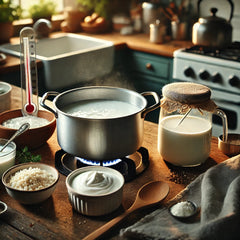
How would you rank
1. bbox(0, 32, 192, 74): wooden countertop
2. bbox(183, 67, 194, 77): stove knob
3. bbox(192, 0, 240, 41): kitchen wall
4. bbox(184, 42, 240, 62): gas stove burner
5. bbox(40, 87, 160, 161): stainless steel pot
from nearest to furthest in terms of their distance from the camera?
bbox(40, 87, 160, 161): stainless steel pot → bbox(184, 42, 240, 62): gas stove burner → bbox(183, 67, 194, 77): stove knob → bbox(0, 32, 192, 74): wooden countertop → bbox(192, 0, 240, 41): kitchen wall

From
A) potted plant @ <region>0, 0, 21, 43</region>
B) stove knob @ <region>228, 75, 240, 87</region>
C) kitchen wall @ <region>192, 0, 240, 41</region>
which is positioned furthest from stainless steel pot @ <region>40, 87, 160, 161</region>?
kitchen wall @ <region>192, 0, 240, 41</region>

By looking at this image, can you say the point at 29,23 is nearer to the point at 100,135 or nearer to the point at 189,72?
the point at 189,72

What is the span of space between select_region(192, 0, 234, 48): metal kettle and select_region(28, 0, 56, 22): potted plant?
4.75 feet

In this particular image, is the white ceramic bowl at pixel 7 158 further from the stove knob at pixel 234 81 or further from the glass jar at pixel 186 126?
the stove knob at pixel 234 81

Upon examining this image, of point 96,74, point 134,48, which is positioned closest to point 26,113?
point 96,74

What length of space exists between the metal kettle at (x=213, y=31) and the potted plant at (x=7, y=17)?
1.47 metres

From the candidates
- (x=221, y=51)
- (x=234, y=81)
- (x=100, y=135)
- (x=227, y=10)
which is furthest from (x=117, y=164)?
(x=227, y=10)

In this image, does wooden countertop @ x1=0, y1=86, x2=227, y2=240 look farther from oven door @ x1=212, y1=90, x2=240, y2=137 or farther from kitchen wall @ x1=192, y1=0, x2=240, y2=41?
kitchen wall @ x1=192, y1=0, x2=240, y2=41

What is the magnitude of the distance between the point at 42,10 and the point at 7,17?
50 centimetres

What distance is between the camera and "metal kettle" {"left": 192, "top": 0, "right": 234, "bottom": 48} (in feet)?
9.37

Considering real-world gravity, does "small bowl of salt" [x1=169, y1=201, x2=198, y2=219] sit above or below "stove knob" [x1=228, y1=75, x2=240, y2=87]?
above

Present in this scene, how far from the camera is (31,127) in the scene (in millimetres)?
1399

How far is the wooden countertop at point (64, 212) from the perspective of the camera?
98cm

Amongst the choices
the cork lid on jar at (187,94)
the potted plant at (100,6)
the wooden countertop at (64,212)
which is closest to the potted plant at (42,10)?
the potted plant at (100,6)
